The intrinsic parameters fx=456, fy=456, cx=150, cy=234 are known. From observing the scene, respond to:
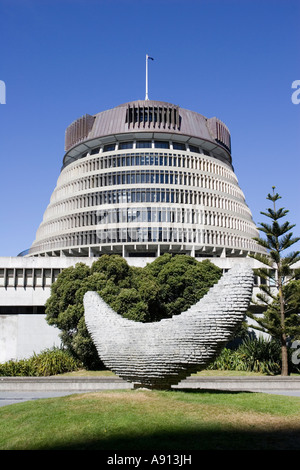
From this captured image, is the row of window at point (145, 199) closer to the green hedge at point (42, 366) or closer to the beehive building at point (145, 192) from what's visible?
the beehive building at point (145, 192)

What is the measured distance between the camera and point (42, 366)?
94.5 feet

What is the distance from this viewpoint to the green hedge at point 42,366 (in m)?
27.6

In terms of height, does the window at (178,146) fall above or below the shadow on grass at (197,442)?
above

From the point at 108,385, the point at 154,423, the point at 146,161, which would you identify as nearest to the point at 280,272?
the point at 108,385

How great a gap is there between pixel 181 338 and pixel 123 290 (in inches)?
726

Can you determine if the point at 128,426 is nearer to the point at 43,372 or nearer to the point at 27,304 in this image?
the point at 43,372

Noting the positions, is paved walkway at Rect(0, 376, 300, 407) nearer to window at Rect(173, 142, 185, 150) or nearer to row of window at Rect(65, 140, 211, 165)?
row of window at Rect(65, 140, 211, 165)

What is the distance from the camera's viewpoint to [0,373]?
27.3 metres

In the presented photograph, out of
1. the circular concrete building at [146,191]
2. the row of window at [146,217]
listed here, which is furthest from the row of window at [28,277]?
the row of window at [146,217]

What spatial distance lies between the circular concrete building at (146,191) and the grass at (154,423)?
5020cm

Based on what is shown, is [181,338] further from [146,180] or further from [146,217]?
[146,180]

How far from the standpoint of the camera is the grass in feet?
27.5
